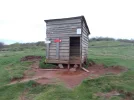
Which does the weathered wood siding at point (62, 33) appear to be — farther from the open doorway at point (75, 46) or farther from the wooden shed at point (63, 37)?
the open doorway at point (75, 46)

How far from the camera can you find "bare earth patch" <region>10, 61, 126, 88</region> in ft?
32.0

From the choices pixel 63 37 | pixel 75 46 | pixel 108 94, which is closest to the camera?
pixel 108 94

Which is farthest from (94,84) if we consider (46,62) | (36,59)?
(36,59)

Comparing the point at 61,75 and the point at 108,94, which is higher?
the point at 61,75

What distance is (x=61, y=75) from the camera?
11008mm

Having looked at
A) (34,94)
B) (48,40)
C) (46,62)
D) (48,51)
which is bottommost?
(34,94)

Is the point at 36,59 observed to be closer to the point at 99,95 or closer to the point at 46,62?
the point at 46,62

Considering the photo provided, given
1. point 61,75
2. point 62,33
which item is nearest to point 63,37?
point 62,33

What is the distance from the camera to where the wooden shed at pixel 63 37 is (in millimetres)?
12320

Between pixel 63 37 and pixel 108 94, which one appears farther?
pixel 63 37

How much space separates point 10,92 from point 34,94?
51.2 inches

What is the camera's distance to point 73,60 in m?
12.9

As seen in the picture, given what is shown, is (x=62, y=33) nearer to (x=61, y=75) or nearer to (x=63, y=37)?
(x=63, y=37)

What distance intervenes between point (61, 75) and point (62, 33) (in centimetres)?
327
